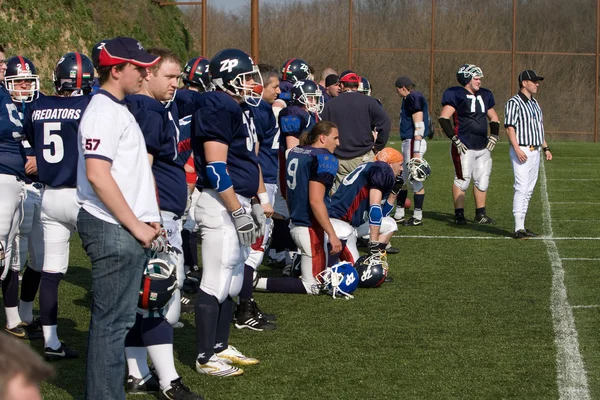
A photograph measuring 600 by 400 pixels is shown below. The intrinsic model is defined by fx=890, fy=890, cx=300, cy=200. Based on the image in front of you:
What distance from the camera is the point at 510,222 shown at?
11773 millimetres

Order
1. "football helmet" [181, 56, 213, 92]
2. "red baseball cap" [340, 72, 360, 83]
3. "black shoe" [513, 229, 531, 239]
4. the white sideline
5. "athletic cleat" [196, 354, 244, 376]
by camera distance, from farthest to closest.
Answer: "black shoe" [513, 229, 531, 239], "red baseball cap" [340, 72, 360, 83], "football helmet" [181, 56, 213, 92], "athletic cleat" [196, 354, 244, 376], the white sideline

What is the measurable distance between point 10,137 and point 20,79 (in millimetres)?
463

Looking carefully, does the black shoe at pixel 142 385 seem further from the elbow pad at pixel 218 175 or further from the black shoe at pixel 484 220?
the black shoe at pixel 484 220

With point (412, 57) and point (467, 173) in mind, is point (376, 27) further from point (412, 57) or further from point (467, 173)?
point (467, 173)

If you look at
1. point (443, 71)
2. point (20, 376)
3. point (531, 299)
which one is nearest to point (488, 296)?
point (531, 299)

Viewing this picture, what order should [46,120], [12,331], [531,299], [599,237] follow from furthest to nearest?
[599,237]
[531,299]
[12,331]
[46,120]

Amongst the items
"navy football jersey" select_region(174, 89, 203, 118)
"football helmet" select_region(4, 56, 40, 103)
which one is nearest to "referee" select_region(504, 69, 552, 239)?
"navy football jersey" select_region(174, 89, 203, 118)

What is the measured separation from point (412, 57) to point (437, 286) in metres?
24.6

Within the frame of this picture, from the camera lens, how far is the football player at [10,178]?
6.00 meters

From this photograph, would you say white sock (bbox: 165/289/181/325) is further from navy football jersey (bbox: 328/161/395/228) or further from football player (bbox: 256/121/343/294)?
navy football jersey (bbox: 328/161/395/228)

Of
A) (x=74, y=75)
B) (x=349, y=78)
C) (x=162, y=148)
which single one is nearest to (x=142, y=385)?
(x=162, y=148)

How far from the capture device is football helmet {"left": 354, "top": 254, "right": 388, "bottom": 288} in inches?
304

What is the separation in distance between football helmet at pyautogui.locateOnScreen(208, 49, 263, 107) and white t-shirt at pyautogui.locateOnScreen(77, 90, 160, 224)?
4.30 feet

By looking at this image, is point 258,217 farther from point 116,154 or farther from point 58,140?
point 116,154
